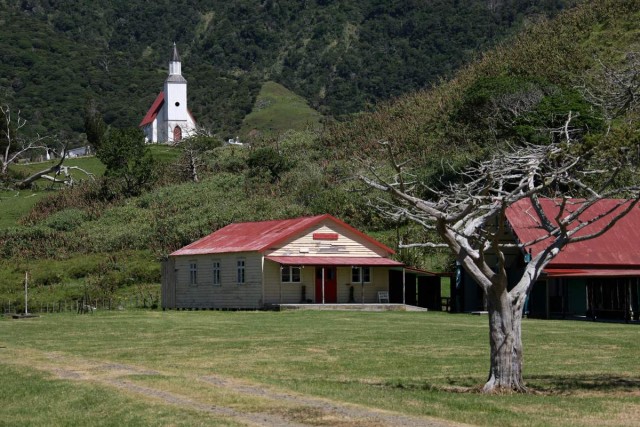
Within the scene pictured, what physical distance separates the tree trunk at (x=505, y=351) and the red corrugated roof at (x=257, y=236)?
30.7 meters

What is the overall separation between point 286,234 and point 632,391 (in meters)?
31.8

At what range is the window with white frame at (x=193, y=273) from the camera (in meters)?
54.4

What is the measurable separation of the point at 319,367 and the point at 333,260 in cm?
2759

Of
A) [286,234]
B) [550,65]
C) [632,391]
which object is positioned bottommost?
[632,391]

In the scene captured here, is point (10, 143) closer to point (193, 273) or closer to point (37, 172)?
point (37, 172)

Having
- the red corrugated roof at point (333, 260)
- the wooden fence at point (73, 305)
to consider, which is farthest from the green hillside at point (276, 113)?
the red corrugated roof at point (333, 260)

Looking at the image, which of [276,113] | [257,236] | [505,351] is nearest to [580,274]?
[257,236]

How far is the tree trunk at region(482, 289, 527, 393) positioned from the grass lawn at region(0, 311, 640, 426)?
411mm

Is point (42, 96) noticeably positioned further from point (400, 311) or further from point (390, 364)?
point (390, 364)

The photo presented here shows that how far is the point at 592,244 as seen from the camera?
150 feet

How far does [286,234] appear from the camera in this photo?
50.4m

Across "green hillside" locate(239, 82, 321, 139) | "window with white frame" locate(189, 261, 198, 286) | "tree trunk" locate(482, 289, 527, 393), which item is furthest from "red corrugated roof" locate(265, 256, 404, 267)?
"green hillside" locate(239, 82, 321, 139)

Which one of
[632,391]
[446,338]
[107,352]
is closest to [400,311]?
[446,338]

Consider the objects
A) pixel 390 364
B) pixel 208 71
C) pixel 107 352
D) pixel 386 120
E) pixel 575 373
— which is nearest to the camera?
pixel 575 373
